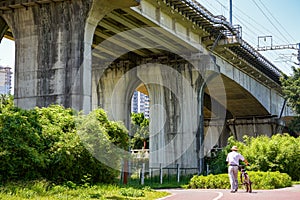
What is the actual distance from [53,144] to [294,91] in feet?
131

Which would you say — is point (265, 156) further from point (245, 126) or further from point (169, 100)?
point (245, 126)

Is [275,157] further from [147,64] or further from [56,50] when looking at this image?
[147,64]

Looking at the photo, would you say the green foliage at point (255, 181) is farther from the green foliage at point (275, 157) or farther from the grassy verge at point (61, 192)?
the grassy verge at point (61, 192)

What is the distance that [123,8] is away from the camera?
90.7 feet

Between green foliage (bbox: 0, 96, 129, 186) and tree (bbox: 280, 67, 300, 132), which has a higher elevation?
tree (bbox: 280, 67, 300, 132)

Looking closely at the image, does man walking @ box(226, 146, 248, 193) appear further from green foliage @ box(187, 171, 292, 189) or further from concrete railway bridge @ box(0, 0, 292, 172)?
concrete railway bridge @ box(0, 0, 292, 172)

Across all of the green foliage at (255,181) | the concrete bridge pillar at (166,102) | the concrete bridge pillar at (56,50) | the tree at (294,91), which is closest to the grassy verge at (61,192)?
the green foliage at (255,181)

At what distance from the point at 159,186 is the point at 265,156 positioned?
631cm

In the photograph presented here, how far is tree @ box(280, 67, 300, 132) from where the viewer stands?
51.9 m

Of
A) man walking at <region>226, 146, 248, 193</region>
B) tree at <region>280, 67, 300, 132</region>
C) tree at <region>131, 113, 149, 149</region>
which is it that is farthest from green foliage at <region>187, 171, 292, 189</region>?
tree at <region>131, 113, 149, 149</region>

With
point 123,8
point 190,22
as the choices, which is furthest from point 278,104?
point 123,8

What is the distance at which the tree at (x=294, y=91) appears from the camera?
5188 cm

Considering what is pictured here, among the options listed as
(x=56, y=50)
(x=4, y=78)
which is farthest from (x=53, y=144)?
(x=4, y=78)

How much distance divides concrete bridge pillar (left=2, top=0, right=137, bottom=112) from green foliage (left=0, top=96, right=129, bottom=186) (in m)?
6.31
